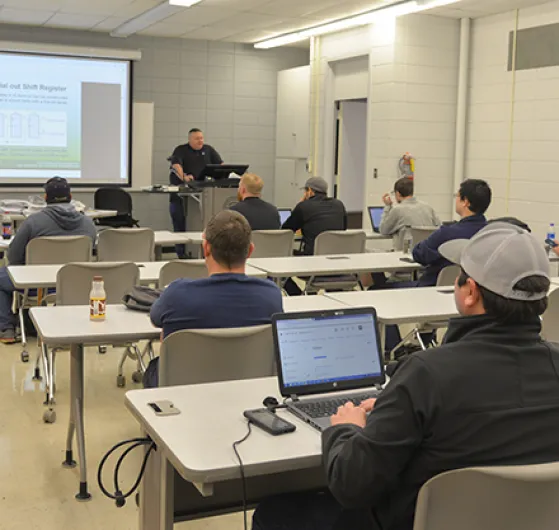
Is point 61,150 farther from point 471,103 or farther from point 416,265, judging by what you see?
point 416,265

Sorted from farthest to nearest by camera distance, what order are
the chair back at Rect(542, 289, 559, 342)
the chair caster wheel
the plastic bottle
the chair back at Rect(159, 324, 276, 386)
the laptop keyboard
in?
the chair caster wheel
the chair back at Rect(542, 289, 559, 342)
the plastic bottle
the chair back at Rect(159, 324, 276, 386)
the laptop keyboard

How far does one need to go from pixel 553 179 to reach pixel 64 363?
5.37 meters

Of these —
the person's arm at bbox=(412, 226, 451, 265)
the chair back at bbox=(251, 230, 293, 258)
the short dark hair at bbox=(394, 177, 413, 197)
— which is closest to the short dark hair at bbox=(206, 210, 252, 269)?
the person's arm at bbox=(412, 226, 451, 265)

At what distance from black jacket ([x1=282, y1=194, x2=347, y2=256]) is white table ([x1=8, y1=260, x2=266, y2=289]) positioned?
180 cm

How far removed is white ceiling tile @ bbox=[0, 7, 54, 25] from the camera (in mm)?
9562

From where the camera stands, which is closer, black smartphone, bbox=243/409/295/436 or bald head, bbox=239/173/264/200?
black smartphone, bbox=243/409/295/436

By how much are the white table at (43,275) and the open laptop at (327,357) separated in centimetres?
215

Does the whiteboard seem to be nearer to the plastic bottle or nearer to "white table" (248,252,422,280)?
"white table" (248,252,422,280)

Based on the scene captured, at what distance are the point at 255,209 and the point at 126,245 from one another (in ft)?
3.64

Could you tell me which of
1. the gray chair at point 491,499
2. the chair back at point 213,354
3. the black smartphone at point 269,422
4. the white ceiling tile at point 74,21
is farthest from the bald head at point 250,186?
the gray chair at point 491,499

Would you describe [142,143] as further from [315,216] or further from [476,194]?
[476,194]

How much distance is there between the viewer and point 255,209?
639 cm

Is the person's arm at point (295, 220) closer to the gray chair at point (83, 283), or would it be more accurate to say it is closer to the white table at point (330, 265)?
the white table at point (330, 265)

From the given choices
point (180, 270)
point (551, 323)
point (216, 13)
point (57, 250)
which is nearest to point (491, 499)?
point (551, 323)
